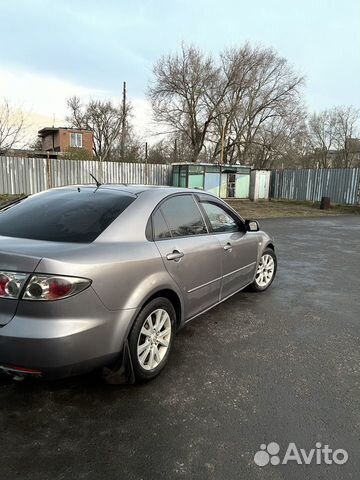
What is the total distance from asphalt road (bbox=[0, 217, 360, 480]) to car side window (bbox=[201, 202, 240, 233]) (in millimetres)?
1083

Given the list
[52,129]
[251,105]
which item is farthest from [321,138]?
[52,129]

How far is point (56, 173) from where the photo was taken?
1947 centimetres

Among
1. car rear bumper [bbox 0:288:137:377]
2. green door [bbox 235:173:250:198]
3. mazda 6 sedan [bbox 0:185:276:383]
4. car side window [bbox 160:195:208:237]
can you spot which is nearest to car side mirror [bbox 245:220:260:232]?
mazda 6 sedan [bbox 0:185:276:383]

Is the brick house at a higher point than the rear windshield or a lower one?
higher

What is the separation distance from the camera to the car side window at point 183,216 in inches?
129

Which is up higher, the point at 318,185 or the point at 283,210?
the point at 318,185

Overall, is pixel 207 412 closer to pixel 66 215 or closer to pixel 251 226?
pixel 66 215

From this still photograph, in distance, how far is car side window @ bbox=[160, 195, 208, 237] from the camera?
3266 mm

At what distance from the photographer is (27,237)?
8.63 feet

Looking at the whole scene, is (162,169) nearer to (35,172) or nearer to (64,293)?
(35,172)

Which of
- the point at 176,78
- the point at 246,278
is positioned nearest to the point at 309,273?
the point at 246,278

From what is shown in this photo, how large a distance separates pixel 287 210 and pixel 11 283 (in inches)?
786

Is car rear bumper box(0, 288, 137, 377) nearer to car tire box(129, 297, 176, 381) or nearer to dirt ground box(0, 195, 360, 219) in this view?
car tire box(129, 297, 176, 381)

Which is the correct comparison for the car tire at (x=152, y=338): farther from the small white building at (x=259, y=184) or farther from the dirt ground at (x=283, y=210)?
the small white building at (x=259, y=184)
